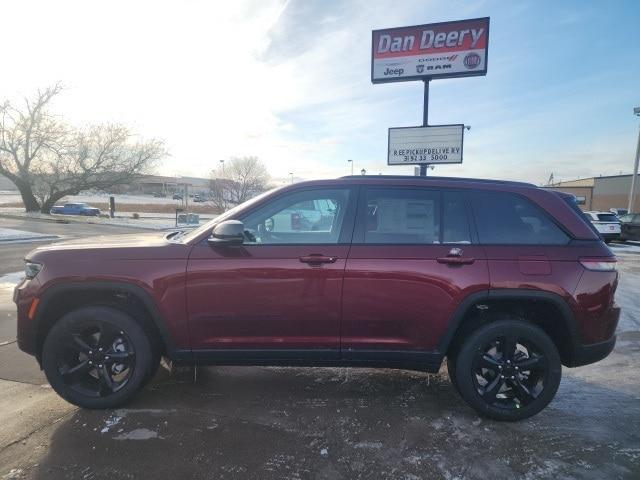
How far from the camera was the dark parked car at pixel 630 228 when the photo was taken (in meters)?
21.5

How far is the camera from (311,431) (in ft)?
9.92

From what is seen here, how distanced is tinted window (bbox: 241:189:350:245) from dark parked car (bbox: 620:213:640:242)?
24286mm

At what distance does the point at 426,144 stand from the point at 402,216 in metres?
8.98

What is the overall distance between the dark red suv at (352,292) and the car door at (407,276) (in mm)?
10

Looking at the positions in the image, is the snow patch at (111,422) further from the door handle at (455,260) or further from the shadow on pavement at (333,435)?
the door handle at (455,260)

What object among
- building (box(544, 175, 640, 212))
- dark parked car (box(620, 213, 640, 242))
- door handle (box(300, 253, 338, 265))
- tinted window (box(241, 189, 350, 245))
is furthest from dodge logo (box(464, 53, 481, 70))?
building (box(544, 175, 640, 212))

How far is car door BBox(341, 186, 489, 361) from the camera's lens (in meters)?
3.05

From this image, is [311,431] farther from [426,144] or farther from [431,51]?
[431,51]

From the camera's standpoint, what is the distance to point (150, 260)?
3.11 meters

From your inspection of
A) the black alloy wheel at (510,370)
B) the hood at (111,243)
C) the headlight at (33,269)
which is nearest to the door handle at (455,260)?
the black alloy wheel at (510,370)

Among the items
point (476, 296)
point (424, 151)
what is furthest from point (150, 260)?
point (424, 151)

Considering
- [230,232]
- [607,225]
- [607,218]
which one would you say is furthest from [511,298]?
[607,218]

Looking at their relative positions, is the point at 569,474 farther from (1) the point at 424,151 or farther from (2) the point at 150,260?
(1) the point at 424,151

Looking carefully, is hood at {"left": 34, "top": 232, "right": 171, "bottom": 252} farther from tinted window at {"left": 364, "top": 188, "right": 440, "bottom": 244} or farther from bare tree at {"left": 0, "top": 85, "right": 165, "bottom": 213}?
bare tree at {"left": 0, "top": 85, "right": 165, "bottom": 213}
